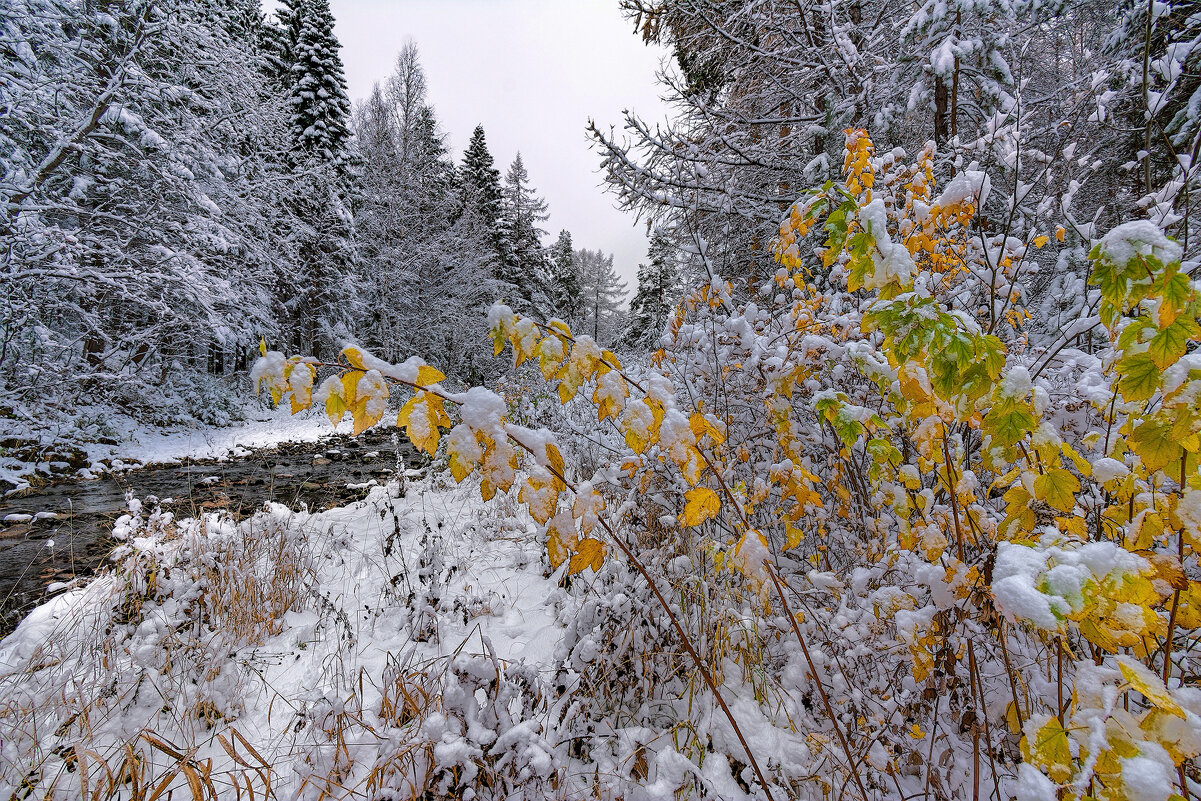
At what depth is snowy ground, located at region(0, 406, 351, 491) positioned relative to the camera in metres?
6.43

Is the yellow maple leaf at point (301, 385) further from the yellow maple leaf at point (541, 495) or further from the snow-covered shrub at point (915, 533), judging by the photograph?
the yellow maple leaf at point (541, 495)

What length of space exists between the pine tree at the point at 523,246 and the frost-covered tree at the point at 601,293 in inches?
614

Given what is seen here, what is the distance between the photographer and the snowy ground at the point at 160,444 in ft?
21.1

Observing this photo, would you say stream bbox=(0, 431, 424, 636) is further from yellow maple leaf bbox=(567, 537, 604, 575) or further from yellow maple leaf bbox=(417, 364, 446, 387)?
yellow maple leaf bbox=(567, 537, 604, 575)

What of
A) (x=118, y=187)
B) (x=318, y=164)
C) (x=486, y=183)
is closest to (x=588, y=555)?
(x=118, y=187)

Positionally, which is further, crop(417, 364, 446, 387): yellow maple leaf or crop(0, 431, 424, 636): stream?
crop(0, 431, 424, 636): stream

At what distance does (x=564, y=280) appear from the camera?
2705cm

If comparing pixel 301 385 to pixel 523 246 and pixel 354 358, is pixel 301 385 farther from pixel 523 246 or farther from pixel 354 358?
pixel 523 246

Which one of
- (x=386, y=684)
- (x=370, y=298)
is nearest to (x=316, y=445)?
(x=370, y=298)

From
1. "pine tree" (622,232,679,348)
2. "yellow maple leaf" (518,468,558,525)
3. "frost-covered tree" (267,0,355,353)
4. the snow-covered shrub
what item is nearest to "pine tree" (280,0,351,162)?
"frost-covered tree" (267,0,355,353)

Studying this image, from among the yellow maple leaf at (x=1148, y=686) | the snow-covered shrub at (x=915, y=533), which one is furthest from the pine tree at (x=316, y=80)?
the yellow maple leaf at (x=1148, y=686)

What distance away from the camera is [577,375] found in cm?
131

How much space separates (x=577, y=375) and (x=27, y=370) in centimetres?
979

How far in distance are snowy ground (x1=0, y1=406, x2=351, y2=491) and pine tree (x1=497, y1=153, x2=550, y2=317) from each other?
10611 mm
